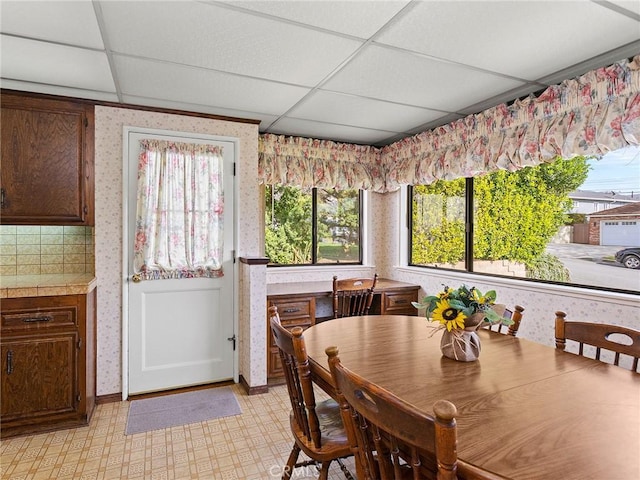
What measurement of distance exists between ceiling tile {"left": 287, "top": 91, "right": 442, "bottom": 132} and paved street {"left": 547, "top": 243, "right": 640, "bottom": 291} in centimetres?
150

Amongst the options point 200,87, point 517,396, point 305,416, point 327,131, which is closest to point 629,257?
point 517,396

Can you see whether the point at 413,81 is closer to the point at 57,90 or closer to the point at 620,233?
the point at 620,233

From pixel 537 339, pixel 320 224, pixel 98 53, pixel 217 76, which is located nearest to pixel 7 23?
pixel 98 53

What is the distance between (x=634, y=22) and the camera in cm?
178

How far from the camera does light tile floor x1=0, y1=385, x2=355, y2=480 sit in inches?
82.0

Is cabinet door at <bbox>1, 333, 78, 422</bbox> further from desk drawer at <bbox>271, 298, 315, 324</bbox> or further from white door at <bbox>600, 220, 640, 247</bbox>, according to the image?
white door at <bbox>600, 220, 640, 247</bbox>

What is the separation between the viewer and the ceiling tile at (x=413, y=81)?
2225 mm

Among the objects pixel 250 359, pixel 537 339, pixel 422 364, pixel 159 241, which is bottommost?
pixel 250 359

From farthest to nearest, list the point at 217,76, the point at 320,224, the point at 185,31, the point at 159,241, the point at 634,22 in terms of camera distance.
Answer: the point at 320,224, the point at 159,241, the point at 217,76, the point at 185,31, the point at 634,22

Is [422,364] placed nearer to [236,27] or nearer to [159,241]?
[236,27]

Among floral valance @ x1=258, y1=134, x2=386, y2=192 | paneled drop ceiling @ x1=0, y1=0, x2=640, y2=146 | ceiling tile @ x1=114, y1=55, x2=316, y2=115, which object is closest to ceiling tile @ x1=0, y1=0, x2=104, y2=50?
paneled drop ceiling @ x1=0, y1=0, x2=640, y2=146

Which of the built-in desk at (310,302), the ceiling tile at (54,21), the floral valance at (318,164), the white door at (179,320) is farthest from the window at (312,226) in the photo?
the ceiling tile at (54,21)

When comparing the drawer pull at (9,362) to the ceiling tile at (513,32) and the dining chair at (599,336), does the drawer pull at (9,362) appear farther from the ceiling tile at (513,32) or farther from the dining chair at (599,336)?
the dining chair at (599,336)

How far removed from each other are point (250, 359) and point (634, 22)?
10.6ft
